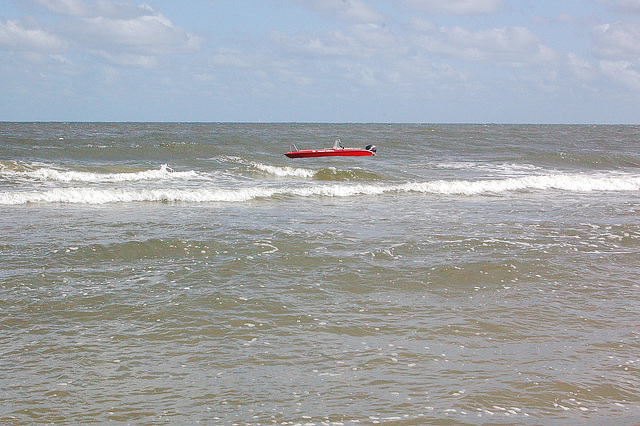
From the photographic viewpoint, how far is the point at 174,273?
8.45 meters

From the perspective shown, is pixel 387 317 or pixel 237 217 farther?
pixel 237 217

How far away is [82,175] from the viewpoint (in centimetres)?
2072

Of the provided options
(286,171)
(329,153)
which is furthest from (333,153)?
(286,171)

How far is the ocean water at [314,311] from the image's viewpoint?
4.71 m

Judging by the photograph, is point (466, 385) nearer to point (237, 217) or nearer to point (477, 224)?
point (477, 224)

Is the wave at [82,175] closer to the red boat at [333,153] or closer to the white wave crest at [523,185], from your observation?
the red boat at [333,153]

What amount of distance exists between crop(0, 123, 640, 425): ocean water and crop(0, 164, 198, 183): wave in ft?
15.3

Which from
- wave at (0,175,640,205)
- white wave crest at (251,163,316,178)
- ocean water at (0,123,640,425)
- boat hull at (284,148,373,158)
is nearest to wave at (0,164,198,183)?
white wave crest at (251,163,316,178)

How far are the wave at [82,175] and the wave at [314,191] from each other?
3.73 meters

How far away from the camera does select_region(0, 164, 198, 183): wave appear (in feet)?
66.1

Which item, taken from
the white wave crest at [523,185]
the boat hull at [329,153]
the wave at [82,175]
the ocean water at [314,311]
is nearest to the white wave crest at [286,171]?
the wave at [82,175]

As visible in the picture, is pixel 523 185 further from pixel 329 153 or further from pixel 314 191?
pixel 329 153

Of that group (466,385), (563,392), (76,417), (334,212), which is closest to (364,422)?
(466,385)

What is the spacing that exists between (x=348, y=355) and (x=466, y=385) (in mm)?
1152
